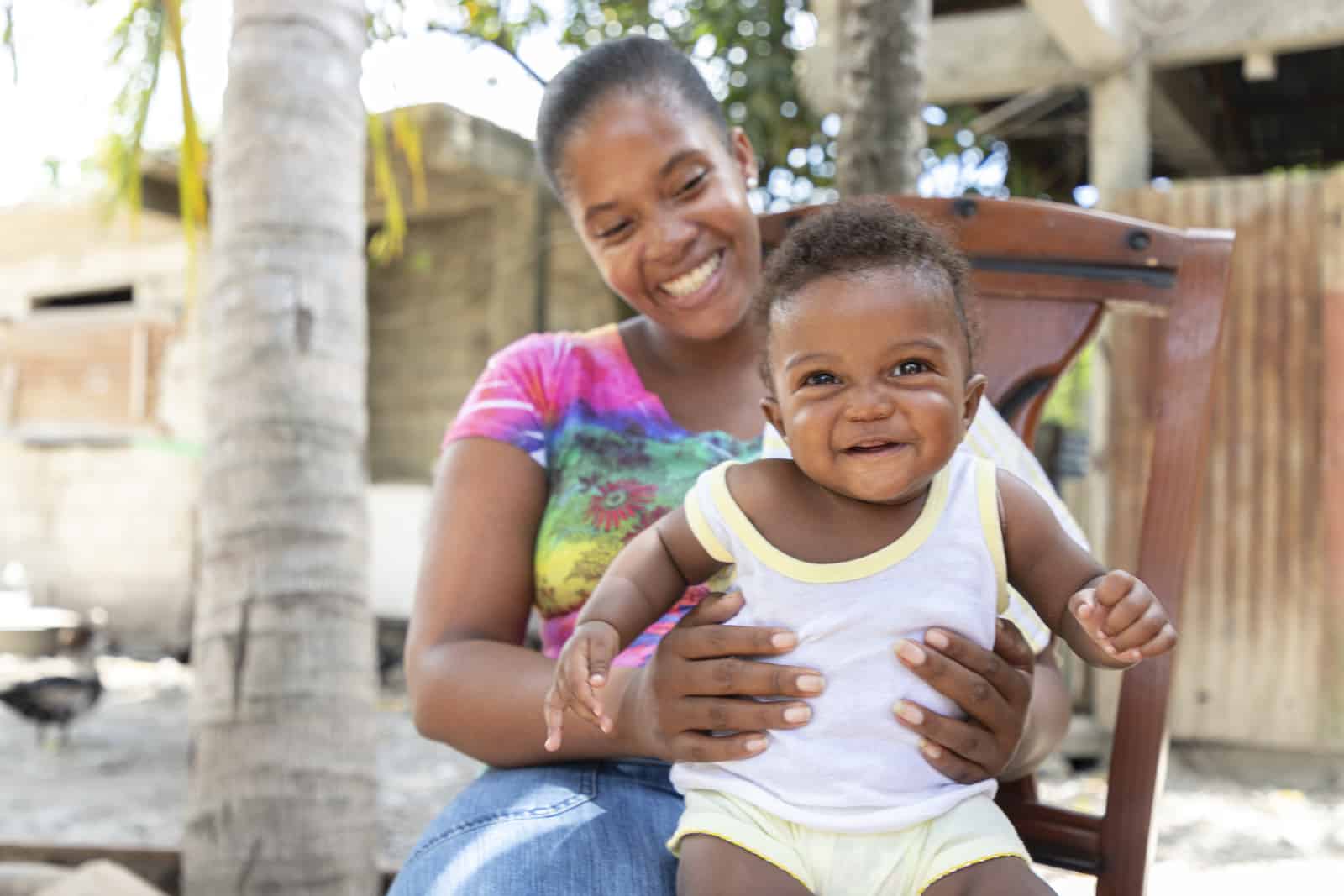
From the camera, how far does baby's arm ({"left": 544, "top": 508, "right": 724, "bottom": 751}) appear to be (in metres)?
1.41

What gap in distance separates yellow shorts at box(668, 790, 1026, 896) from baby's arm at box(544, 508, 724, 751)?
214mm

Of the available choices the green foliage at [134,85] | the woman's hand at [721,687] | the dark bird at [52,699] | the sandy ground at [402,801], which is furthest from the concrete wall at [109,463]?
the woman's hand at [721,687]

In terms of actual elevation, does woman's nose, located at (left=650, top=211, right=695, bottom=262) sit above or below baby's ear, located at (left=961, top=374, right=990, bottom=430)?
above

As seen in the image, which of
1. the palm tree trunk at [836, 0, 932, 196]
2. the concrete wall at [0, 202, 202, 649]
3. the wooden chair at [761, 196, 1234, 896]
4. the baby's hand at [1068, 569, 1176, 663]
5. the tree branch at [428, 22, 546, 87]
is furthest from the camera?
the concrete wall at [0, 202, 202, 649]

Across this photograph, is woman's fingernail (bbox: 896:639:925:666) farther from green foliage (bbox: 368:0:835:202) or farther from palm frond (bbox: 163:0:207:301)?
green foliage (bbox: 368:0:835:202)

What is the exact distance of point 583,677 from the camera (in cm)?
140

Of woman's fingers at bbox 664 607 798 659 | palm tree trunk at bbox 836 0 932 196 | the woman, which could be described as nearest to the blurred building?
palm tree trunk at bbox 836 0 932 196

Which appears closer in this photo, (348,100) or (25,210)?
(348,100)

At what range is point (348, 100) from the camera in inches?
110

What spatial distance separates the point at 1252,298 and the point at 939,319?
4254 mm

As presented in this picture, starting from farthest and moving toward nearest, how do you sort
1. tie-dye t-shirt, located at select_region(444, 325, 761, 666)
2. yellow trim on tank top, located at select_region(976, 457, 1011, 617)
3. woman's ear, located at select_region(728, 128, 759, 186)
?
woman's ear, located at select_region(728, 128, 759, 186)
tie-dye t-shirt, located at select_region(444, 325, 761, 666)
yellow trim on tank top, located at select_region(976, 457, 1011, 617)

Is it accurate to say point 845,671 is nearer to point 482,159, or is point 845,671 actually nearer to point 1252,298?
point 1252,298

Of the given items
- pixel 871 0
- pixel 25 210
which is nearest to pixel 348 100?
pixel 871 0

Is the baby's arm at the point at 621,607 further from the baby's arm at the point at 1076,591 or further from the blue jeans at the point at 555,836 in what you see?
the baby's arm at the point at 1076,591
